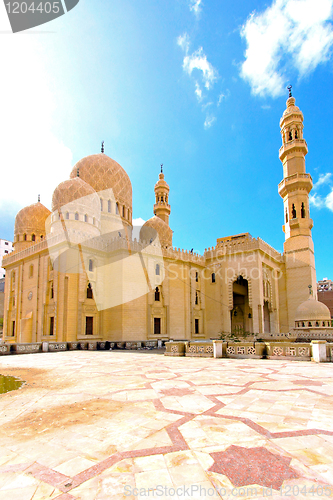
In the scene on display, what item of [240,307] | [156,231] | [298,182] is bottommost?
[240,307]

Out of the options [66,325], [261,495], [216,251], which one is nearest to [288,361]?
[261,495]

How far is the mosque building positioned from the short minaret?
12.6 ft

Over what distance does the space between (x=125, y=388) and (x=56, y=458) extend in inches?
132

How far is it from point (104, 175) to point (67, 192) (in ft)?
17.2

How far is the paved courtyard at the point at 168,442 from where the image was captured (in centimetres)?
239

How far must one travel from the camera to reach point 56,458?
2.93 m

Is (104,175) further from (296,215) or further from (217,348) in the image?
(217,348)

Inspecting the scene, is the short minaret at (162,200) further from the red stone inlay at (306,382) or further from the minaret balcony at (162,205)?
the red stone inlay at (306,382)

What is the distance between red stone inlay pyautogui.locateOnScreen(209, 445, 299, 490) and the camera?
247 centimetres

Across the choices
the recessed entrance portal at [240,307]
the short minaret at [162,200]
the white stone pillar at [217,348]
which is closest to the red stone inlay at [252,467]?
the white stone pillar at [217,348]

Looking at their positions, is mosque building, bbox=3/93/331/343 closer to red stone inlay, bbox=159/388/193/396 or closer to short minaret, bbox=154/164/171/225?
short minaret, bbox=154/164/171/225

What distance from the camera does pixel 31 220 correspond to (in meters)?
27.3

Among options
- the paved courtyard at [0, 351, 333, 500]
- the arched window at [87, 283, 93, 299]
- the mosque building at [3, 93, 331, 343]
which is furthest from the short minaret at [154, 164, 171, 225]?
the paved courtyard at [0, 351, 333, 500]

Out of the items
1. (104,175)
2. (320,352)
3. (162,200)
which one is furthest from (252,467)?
(162,200)
